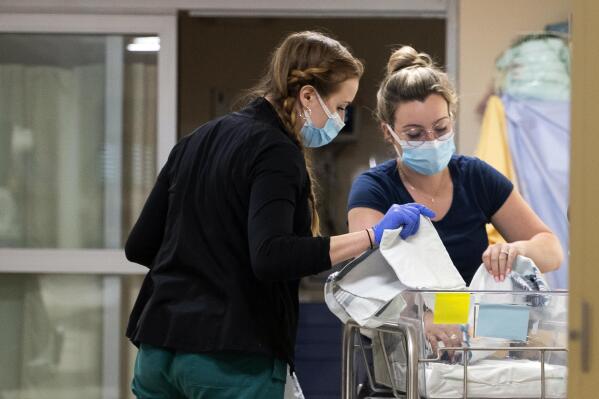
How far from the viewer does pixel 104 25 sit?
3.64 meters

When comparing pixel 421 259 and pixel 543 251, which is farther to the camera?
pixel 543 251

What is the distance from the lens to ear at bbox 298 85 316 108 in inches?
67.4

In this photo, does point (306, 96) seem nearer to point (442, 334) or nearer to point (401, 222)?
point (401, 222)

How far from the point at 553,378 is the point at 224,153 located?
2.19 ft

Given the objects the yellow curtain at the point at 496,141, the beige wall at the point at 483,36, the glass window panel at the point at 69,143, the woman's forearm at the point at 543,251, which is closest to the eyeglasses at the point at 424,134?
the woman's forearm at the point at 543,251

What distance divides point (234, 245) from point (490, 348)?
47 centimetres

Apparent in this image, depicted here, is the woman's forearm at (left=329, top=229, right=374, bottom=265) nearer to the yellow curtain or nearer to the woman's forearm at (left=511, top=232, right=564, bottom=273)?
the woman's forearm at (left=511, top=232, right=564, bottom=273)

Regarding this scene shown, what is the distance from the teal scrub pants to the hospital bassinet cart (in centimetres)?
23

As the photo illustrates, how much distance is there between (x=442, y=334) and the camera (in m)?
1.51

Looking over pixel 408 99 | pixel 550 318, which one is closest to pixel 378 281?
pixel 550 318

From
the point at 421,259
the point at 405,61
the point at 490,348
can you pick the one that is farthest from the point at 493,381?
A: the point at 405,61

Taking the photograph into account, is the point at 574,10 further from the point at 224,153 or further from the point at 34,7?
the point at 34,7

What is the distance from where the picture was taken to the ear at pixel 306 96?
1.71 metres

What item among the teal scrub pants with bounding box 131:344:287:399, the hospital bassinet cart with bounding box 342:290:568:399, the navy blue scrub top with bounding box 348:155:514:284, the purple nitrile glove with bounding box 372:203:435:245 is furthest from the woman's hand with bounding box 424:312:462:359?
the navy blue scrub top with bounding box 348:155:514:284
